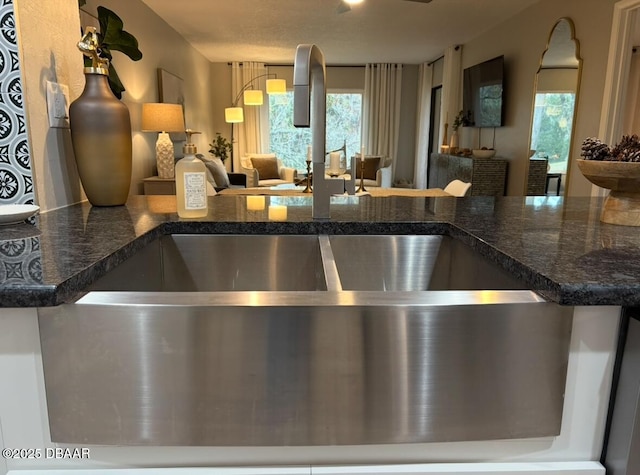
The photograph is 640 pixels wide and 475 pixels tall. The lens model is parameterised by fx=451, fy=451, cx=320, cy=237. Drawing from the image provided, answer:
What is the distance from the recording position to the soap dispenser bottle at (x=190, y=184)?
3.76 feet

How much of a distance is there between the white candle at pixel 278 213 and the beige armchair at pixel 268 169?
5854 mm

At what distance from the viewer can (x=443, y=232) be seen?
3.83ft

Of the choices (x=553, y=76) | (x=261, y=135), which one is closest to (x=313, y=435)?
(x=553, y=76)

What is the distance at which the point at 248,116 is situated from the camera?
8055mm

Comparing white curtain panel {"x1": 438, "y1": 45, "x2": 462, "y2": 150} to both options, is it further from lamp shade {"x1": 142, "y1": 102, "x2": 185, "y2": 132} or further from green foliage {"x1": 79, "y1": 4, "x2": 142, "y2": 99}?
green foliage {"x1": 79, "y1": 4, "x2": 142, "y2": 99}

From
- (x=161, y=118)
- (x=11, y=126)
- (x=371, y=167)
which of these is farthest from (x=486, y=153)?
(x=11, y=126)

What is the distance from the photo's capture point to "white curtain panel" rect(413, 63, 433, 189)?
7.75 meters

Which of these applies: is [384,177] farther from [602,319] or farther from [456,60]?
[602,319]

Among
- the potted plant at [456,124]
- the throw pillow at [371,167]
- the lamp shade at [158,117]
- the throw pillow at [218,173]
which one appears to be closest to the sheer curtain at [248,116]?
the throw pillow at [371,167]

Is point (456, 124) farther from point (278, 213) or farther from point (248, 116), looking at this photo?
point (278, 213)

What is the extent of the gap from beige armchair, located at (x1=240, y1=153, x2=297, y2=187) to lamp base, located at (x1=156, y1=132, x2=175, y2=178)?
2.71 m

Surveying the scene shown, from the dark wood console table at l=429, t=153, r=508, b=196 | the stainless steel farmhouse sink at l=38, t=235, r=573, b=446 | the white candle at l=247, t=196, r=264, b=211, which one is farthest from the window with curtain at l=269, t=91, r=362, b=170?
the stainless steel farmhouse sink at l=38, t=235, r=573, b=446

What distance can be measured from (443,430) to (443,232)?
0.60 meters

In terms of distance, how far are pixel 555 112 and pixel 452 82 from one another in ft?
8.31
